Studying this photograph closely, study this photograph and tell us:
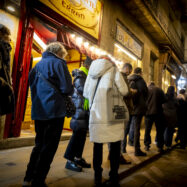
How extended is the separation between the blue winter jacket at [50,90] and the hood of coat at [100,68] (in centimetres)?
42

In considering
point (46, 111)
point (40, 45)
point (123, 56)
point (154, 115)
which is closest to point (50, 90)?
point (46, 111)

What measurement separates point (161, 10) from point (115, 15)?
5937 mm

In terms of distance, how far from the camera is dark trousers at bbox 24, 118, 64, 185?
203 centimetres

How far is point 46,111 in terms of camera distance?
2080 millimetres

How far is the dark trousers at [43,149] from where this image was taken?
2.03 metres

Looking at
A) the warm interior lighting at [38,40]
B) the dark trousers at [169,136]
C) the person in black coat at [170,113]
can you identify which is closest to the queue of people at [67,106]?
the person in black coat at [170,113]

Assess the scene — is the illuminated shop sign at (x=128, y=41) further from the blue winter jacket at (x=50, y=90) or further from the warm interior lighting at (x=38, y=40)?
the blue winter jacket at (x=50, y=90)

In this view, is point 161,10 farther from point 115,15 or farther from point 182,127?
point 182,127

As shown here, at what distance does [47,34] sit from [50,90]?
4876mm

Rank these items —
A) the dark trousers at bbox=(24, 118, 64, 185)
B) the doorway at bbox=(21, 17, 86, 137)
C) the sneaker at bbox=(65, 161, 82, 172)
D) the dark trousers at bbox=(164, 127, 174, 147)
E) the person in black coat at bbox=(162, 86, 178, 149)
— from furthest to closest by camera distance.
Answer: the dark trousers at bbox=(164, 127, 174, 147) < the person in black coat at bbox=(162, 86, 178, 149) < the doorway at bbox=(21, 17, 86, 137) < the sneaker at bbox=(65, 161, 82, 172) < the dark trousers at bbox=(24, 118, 64, 185)

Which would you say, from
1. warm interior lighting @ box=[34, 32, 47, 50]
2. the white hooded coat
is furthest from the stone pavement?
warm interior lighting @ box=[34, 32, 47, 50]

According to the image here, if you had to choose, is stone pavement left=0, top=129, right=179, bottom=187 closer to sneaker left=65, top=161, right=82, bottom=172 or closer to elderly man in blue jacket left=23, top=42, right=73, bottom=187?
sneaker left=65, top=161, right=82, bottom=172

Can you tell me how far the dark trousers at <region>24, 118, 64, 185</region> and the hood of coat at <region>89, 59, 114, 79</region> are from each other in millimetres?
791

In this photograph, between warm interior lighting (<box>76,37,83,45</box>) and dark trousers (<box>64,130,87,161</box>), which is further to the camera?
warm interior lighting (<box>76,37,83,45</box>)
